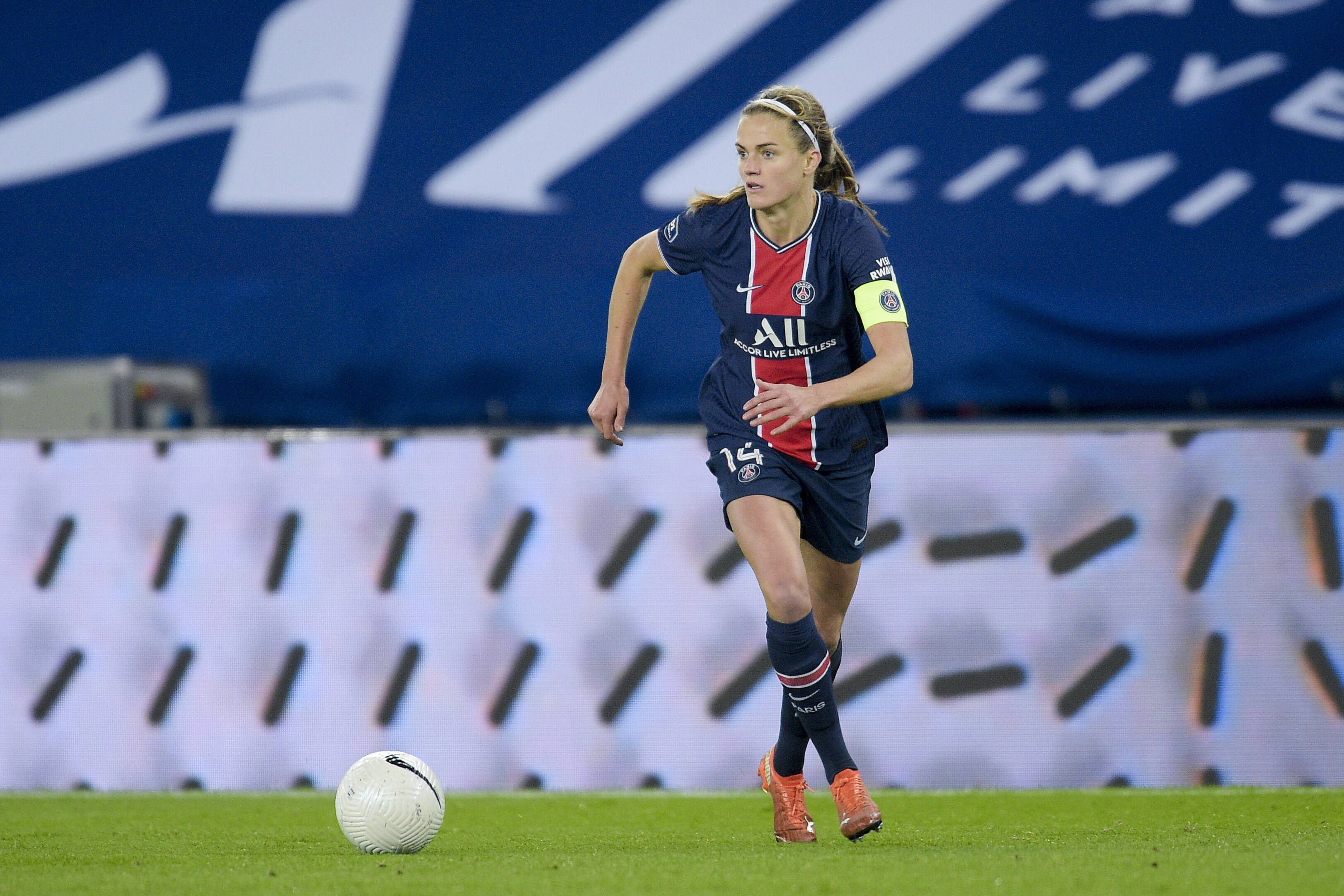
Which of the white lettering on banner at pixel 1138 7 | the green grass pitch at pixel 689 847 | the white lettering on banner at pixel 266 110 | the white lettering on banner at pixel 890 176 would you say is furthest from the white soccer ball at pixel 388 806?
the white lettering on banner at pixel 1138 7

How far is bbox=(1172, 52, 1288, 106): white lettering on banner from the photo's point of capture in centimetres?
764

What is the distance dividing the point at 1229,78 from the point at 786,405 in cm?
491

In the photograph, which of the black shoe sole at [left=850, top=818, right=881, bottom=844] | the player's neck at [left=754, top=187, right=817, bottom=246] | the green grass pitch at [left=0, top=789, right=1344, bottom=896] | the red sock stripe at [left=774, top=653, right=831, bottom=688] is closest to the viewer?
the green grass pitch at [left=0, top=789, right=1344, bottom=896]

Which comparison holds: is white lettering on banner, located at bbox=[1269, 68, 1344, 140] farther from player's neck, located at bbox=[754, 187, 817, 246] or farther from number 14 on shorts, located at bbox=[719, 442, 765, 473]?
number 14 on shorts, located at bbox=[719, 442, 765, 473]

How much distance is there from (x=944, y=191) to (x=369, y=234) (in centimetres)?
280

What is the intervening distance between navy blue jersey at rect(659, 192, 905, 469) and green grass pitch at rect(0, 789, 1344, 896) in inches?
41.3

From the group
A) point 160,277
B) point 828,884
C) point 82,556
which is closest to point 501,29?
point 160,277

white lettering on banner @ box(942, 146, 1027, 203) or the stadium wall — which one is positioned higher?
white lettering on banner @ box(942, 146, 1027, 203)

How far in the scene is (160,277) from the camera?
7875 millimetres

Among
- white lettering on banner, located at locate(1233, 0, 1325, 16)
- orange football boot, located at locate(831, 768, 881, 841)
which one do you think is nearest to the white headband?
orange football boot, located at locate(831, 768, 881, 841)

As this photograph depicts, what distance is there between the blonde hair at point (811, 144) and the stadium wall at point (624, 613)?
182 centimetres

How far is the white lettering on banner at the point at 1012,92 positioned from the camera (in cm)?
773

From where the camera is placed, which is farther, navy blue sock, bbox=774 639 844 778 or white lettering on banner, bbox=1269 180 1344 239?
white lettering on banner, bbox=1269 180 1344 239

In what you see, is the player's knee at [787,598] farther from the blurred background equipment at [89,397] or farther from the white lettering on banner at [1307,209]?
the white lettering on banner at [1307,209]
